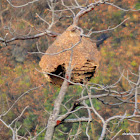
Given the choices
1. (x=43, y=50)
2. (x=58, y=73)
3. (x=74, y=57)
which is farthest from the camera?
(x=43, y=50)

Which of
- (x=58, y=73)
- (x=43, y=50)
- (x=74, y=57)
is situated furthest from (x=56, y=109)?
(x=43, y=50)

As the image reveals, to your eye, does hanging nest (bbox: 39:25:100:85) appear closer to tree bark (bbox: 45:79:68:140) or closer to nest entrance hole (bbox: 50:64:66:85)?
nest entrance hole (bbox: 50:64:66:85)

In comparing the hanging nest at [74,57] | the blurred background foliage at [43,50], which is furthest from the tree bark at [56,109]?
the blurred background foliage at [43,50]

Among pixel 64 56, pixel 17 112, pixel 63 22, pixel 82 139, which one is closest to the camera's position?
pixel 64 56

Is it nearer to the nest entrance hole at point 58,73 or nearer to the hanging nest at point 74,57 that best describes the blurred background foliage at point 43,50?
the nest entrance hole at point 58,73

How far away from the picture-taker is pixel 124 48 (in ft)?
25.5

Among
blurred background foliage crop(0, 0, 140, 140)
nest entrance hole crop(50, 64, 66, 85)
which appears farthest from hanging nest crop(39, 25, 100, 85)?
blurred background foliage crop(0, 0, 140, 140)

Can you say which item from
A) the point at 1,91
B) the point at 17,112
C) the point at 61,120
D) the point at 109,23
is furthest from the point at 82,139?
the point at 61,120

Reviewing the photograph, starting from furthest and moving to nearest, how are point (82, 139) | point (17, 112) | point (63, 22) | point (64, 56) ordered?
1. point (63, 22)
2. point (17, 112)
3. point (82, 139)
4. point (64, 56)

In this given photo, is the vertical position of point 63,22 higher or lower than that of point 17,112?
higher

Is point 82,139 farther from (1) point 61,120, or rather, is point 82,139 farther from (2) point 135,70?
(1) point 61,120

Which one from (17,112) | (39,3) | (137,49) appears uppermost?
(39,3)

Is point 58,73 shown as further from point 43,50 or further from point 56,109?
point 43,50

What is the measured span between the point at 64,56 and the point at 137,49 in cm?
546
